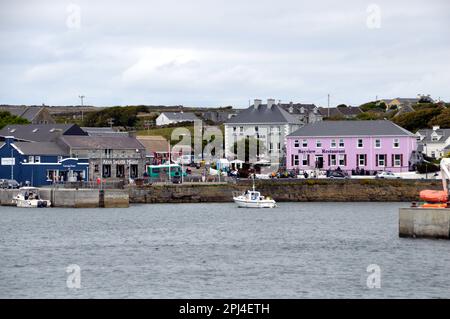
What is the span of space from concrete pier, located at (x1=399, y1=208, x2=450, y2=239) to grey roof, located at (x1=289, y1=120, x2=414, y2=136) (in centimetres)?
4524

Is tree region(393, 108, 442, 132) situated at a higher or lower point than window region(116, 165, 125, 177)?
higher

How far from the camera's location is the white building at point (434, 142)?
11121cm

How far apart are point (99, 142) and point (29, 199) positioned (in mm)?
14267

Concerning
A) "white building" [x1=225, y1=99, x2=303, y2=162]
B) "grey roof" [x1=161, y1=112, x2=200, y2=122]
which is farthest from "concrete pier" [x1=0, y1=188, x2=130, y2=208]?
"grey roof" [x1=161, y1=112, x2=200, y2=122]

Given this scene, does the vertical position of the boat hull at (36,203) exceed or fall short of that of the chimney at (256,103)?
it falls short

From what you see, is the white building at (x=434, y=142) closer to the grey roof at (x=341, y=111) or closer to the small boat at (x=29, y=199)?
the grey roof at (x=341, y=111)

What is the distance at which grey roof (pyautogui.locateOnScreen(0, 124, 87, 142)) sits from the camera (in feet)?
322

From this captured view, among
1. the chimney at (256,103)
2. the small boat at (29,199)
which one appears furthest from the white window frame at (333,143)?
the small boat at (29,199)

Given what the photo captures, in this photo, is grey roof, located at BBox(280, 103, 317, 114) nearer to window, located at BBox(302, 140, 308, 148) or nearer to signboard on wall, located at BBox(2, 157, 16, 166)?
window, located at BBox(302, 140, 308, 148)

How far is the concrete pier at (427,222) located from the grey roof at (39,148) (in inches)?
1777

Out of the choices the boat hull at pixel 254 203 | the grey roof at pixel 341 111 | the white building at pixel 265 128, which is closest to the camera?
the boat hull at pixel 254 203

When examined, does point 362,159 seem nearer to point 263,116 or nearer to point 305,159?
point 305,159

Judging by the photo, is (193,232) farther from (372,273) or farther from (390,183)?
(390,183)

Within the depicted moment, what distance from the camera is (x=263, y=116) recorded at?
11450cm
